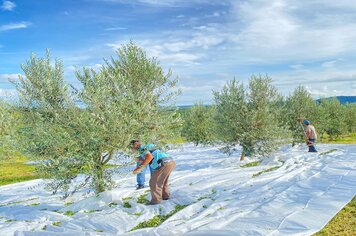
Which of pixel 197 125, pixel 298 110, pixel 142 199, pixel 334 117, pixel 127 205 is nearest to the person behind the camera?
pixel 127 205

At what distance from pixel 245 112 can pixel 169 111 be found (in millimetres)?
5299

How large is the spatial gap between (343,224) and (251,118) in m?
11.7

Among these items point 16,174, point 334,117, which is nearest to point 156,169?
point 16,174

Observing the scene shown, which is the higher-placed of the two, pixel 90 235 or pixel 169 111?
pixel 169 111

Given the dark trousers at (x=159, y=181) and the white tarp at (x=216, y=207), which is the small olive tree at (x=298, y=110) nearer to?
the white tarp at (x=216, y=207)

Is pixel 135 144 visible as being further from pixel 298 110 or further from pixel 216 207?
pixel 298 110

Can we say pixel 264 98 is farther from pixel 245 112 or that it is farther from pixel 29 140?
pixel 29 140

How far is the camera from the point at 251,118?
64.4 feet

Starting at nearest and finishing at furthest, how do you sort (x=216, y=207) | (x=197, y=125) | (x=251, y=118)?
(x=216, y=207), (x=251, y=118), (x=197, y=125)

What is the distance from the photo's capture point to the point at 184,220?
881 cm

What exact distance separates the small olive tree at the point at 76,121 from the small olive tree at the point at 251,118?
29.8ft

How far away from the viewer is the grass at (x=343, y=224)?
25.2ft

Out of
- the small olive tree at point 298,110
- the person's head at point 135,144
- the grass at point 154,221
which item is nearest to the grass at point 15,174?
the person's head at point 135,144

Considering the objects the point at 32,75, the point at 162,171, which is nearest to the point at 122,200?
the point at 162,171
